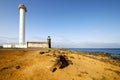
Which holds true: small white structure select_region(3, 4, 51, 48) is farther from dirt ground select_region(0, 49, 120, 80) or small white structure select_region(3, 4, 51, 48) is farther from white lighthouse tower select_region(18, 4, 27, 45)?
dirt ground select_region(0, 49, 120, 80)

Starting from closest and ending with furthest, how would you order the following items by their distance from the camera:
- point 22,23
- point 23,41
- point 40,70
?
point 40,70 < point 23,41 < point 22,23

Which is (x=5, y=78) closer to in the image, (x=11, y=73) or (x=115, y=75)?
(x=11, y=73)

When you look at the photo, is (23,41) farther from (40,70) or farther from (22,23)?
(40,70)

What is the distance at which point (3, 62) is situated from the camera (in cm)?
1448

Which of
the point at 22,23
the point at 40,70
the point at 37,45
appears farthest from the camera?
the point at 22,23

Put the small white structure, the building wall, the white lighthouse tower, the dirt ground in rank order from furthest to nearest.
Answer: the white lighthouse tower < the small white structure < the building wall < the dirt ground

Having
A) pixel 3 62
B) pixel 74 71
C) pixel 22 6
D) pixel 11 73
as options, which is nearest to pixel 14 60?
pixel 3 62

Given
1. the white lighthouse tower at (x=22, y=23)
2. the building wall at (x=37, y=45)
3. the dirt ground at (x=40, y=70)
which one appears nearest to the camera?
the dirt ground at (x=40, y=70)

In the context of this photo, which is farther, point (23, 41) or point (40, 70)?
point (23, 41)

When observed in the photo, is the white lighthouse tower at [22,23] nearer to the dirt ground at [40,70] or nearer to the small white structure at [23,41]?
the small white structure at [23,41]

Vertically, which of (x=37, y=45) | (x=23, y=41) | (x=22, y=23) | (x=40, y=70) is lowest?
(x=40, y=70)

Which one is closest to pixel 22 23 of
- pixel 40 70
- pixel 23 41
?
pixel 23 41

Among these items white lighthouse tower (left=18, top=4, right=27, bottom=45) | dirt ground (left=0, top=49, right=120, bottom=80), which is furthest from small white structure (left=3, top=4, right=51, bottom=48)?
dirt ground (left=0, top=49, right=120, bottom=80)

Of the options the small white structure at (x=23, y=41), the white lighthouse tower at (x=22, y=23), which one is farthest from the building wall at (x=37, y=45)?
the white lighthouse tower at (x=22, y=23)
